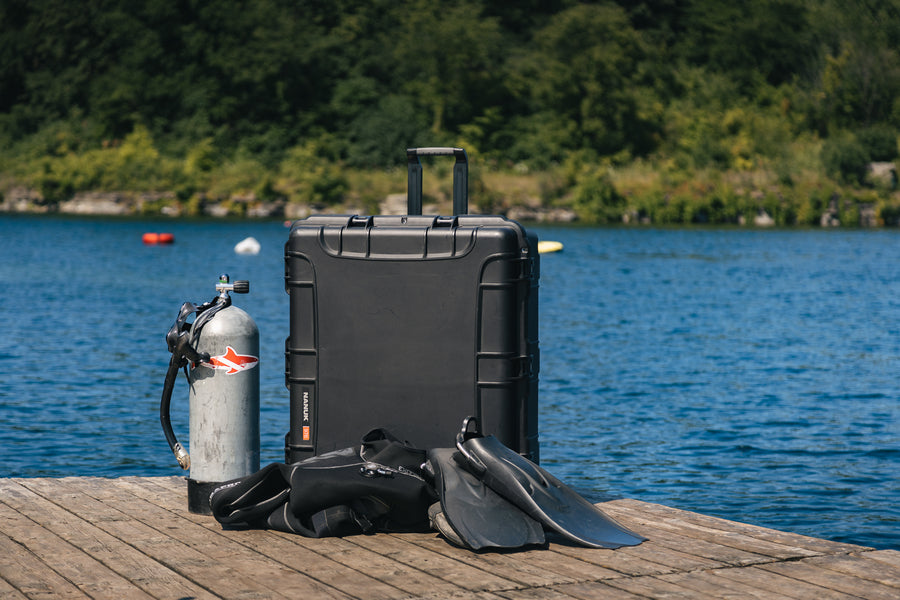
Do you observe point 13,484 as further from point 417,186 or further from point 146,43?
point 146,43

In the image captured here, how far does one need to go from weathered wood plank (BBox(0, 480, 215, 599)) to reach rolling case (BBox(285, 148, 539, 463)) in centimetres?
111

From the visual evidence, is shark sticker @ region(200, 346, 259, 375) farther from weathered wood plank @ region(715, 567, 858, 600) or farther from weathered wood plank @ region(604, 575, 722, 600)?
weathered wood plank @ region(715, 567, 858, 600)

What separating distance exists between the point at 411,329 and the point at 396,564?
1.42m

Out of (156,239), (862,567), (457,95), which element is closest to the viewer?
(862,567)

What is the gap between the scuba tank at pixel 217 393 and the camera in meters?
5.95

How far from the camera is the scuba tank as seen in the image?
19.5 feet

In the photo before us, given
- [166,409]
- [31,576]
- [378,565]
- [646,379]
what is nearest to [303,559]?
[378,565]

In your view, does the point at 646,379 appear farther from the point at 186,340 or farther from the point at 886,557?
the point at 886,557

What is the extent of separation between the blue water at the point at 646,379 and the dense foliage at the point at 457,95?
131 feet

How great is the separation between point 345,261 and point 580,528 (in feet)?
5.75

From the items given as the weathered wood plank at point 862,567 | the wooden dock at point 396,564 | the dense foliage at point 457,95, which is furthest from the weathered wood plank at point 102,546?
the dense foliage at point 457,95

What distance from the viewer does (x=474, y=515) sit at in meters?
5.27

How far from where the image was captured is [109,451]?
11.6m

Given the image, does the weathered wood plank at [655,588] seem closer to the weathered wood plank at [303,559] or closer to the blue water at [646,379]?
the weathered wood plank at [303,559]
